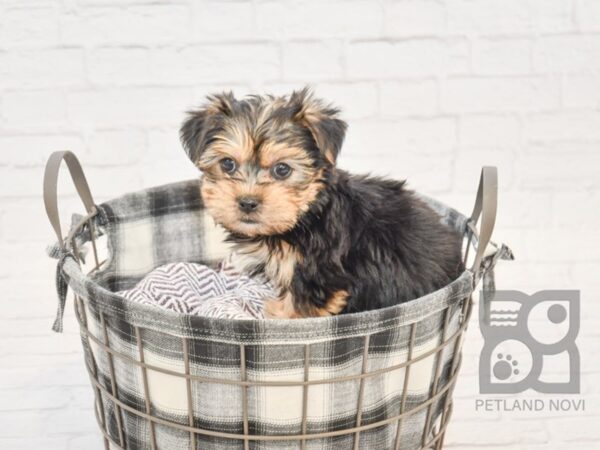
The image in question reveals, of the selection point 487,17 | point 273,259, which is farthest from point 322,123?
point 487,17

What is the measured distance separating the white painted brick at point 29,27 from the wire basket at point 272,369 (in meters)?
0.91

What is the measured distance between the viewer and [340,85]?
2.47m

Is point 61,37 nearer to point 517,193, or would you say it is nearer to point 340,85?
point 340,85

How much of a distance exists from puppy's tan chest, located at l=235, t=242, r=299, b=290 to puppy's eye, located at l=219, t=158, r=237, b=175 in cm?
22

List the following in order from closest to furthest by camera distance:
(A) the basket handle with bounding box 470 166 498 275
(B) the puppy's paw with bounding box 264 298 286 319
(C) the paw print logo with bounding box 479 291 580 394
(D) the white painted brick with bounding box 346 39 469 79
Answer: (A) the basket handle with bounding box 470 166 498 275, (B) the puppy's paw with bounding box 264 298 286 319, (D) the white painted brick with bounding box 346 39 469 79, (C) the paw print logo with bounding box 479 291 580 394

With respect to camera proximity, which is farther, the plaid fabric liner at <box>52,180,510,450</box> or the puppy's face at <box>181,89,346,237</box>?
the puppy's face at <box>181,89,346,237</box>

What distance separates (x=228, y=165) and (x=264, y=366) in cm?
55

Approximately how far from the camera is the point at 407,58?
8.11ft

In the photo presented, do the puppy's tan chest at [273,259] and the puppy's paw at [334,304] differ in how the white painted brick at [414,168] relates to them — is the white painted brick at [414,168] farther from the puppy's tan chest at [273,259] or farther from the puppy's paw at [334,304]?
the puppy's paw at [334,304]

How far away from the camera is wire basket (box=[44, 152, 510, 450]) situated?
133 cm

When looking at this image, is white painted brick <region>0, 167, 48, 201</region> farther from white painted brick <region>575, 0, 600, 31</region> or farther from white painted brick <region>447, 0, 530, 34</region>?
white painted brick <region>575, 0, 600, 31</region>

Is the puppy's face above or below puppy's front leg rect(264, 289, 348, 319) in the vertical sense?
above

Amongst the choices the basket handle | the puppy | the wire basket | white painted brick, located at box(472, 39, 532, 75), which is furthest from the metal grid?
white painted brick, located at box(472, 39, 532, 75)

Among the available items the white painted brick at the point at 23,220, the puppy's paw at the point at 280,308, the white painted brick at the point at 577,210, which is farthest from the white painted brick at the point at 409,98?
the white painted brick at the point at 23,220
